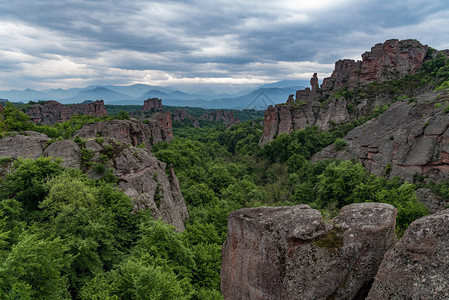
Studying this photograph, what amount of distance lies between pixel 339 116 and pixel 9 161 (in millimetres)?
64629

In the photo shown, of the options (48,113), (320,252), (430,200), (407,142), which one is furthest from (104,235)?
(48,113)

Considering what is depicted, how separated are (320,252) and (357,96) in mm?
66747

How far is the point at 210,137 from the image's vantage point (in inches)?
4318

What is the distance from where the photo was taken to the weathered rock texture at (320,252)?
698 cm

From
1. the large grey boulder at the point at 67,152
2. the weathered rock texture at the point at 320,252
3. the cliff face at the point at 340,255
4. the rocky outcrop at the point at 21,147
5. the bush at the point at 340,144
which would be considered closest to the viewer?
the cliff face at the point at 340,255

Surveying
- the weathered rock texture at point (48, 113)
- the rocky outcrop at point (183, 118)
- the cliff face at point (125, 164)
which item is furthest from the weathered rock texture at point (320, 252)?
the rocky outcrop at point (183, 118)

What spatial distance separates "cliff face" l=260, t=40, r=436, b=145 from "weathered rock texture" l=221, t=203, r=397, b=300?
61098 millimetres

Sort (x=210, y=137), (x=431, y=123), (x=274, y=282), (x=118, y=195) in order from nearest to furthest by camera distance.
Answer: (x=274, y=282) → (x=118, y=195) → (x=431, y=123) → (x=210, y=137)

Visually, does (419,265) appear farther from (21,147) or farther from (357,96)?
(357,96)

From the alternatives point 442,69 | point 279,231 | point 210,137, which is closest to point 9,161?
point 279,231

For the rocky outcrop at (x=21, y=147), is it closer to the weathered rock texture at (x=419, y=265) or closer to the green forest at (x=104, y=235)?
the green forest at (x=104, y=235)

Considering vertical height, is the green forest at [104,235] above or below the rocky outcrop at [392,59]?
below

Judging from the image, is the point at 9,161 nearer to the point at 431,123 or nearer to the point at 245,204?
the point at 245,204

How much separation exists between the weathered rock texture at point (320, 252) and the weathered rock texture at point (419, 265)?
1.09m
